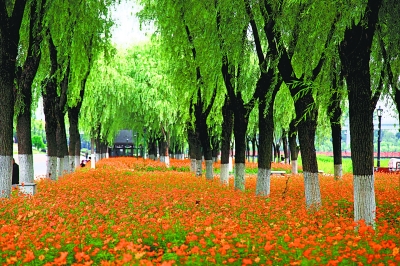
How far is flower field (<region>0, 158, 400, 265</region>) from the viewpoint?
557cm

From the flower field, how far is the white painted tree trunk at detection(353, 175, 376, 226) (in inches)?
14.2

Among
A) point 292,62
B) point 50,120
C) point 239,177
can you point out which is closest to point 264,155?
point 239,177

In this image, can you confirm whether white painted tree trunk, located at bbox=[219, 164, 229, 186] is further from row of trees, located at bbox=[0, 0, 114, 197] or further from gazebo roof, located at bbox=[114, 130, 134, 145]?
gazebo roof, located at bbox=[114, 130, 134, 145]

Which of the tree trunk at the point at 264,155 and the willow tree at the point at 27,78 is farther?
the tree trunk at the point at 264,155

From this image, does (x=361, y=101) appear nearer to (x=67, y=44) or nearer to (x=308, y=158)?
(x=308, y=158)

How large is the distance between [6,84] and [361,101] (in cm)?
805

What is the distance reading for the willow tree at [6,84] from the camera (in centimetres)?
1139

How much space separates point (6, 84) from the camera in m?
11.4

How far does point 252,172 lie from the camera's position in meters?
36.5

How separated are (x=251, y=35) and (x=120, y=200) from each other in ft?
24.6

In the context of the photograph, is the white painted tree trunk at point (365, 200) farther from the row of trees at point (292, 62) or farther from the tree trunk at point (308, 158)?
the tree trunk at point (308, 158)

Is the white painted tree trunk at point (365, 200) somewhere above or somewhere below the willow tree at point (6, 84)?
below

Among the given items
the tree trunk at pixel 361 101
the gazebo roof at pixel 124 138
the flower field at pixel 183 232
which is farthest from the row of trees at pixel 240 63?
the gazebo roof at pixel 124 138

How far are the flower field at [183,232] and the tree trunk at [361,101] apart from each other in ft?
2.12
